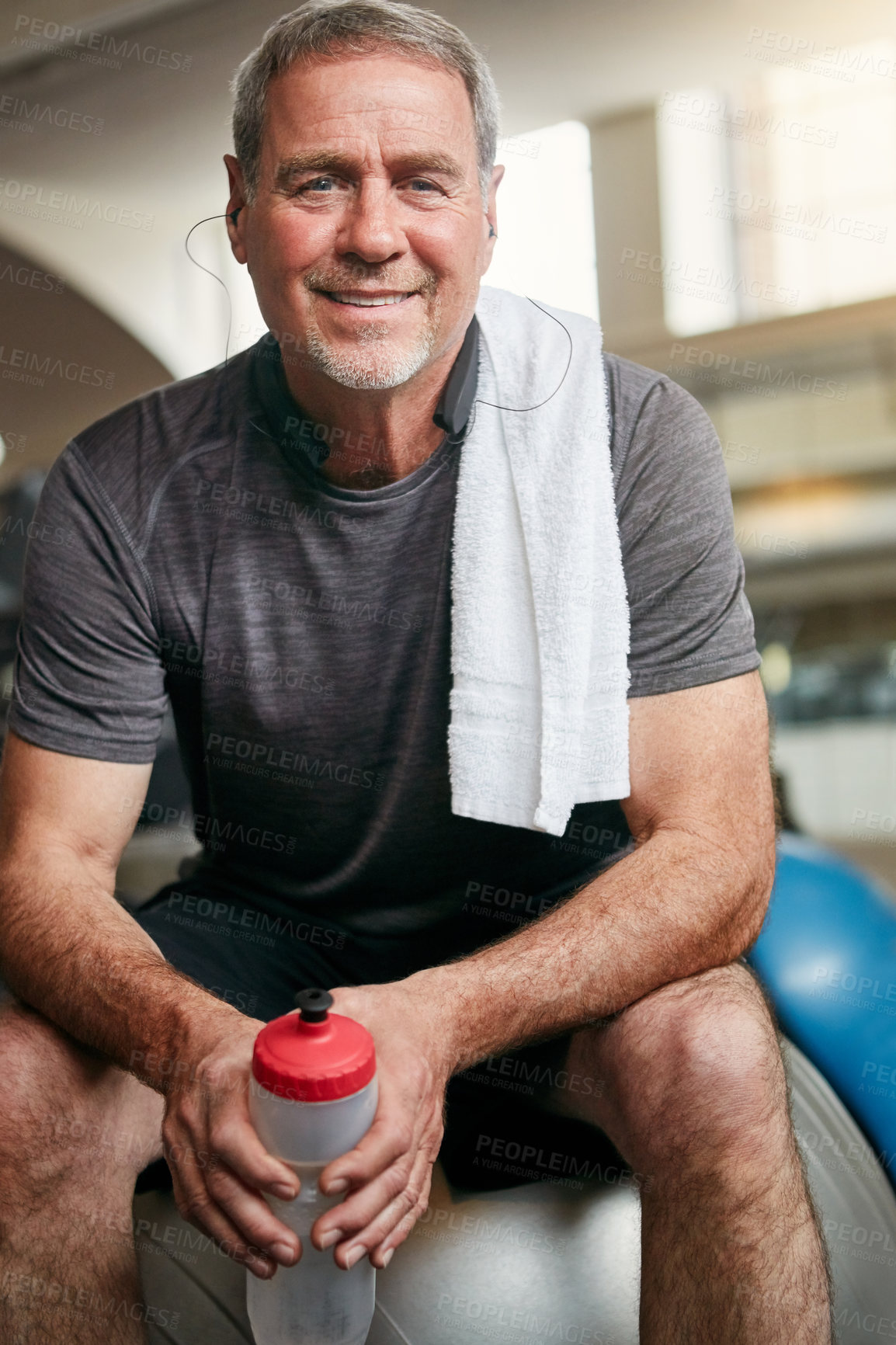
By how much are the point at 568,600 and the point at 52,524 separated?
1.70 feet

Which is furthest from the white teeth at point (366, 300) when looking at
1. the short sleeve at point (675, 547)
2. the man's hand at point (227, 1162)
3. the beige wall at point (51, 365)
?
the beige wall at point (51, 365)

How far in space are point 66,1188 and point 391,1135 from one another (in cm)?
32

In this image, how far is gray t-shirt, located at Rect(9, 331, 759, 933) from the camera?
3.38 ft

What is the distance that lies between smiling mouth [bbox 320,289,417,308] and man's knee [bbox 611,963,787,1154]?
0.68 m

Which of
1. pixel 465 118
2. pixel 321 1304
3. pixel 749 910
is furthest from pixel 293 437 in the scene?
pixel 321 1304

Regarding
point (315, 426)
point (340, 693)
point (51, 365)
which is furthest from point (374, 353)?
point (51, 365)

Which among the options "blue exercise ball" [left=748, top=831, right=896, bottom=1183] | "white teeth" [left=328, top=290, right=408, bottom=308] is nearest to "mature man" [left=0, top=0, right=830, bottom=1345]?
"white teeth" [left=328, top=290, right=408, bottom=308]

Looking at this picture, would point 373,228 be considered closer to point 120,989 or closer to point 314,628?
point 314,628

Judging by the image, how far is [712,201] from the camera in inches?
106

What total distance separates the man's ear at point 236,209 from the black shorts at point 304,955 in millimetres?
687

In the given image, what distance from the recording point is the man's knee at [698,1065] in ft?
2.49

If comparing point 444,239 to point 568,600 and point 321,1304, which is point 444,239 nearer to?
point 568,600

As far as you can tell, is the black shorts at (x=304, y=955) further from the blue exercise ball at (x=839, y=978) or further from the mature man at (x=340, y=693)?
the blue exercise ball at (x=839, y=978)

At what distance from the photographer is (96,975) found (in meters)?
0.85
